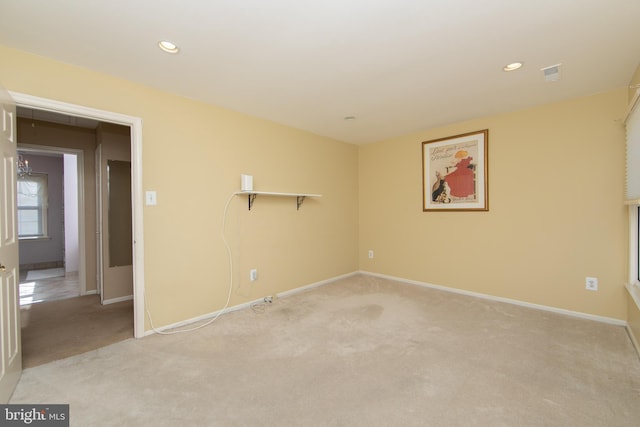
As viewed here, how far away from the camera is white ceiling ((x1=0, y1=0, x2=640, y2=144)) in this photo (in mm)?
1648

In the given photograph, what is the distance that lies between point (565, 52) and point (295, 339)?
10.3ft

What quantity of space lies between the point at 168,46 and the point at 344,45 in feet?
4.13

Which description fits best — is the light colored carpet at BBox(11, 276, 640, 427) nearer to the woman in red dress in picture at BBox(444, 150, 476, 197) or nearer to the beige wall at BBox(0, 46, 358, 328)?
the beige wall at BBox(0, 46, 358, 328)

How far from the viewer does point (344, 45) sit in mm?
2006

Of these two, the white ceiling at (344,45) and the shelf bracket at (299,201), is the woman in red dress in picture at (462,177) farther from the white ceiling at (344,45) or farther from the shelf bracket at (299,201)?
the shelf bracket at (299,201)

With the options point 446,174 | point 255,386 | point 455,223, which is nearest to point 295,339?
point 255,386

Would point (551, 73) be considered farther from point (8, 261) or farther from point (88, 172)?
point (88, 172)

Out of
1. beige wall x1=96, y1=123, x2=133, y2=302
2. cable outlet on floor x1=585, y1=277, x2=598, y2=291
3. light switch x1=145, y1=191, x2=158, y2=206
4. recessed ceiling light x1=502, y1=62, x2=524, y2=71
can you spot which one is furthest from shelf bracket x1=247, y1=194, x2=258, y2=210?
cable outlet on floor x1=585, y1=277, x2=598, y2=291

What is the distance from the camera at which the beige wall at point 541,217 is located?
281 centimetres

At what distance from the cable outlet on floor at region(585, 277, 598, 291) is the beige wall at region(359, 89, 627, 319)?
4cm

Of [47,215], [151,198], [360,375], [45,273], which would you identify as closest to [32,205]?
[47,215]

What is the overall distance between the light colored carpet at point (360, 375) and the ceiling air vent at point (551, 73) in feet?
7.50

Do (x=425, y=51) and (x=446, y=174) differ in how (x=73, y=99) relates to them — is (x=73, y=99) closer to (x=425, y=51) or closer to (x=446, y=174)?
(x=425, y=51)

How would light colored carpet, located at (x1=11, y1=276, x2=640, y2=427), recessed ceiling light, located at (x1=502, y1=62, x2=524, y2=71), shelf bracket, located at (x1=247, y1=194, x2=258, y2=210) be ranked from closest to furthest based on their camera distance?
light colored carpet, located at (x1=11, y1=276, x2=640, y2=427) < recessed ceiling light, located at (x1=502, y1=62, x2=524, y2=71) < shelf bracket, located at (x1=247, y1=194, x2=258, y2=210)
